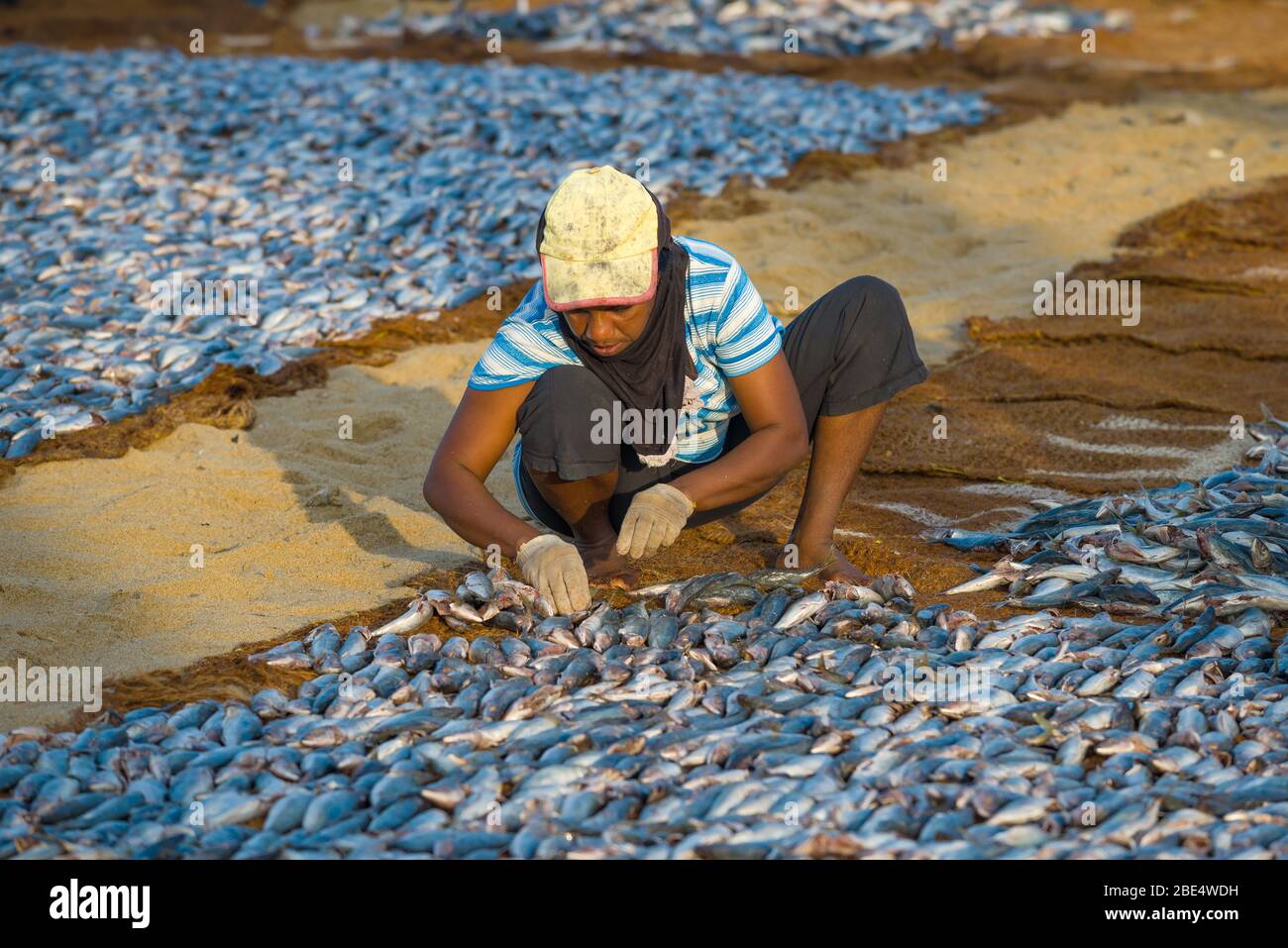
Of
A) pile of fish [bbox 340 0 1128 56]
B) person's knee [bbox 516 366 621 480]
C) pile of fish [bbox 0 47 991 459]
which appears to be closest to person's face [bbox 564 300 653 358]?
person's knee [bbox 516 366 621 480]

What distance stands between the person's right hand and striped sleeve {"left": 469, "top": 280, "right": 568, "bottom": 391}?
426 mm

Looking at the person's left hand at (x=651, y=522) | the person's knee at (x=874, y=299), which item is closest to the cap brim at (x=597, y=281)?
the person's left hand at (x=651, y=522)

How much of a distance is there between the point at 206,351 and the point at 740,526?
257 cm

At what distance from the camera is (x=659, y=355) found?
3.50 metres

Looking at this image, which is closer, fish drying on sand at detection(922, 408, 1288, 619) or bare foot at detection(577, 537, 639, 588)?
fish drying on sand at detection(922, 408, 1288, 619)

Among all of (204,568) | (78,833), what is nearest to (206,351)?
(204,568)

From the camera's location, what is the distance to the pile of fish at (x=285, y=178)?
19.1ft

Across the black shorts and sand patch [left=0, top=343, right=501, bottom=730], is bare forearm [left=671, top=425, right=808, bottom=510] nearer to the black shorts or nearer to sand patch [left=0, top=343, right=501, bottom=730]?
the black shorts

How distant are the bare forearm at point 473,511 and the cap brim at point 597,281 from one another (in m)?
0.56

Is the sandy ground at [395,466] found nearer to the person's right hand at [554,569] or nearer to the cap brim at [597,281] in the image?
the person's right hand at [554,569]

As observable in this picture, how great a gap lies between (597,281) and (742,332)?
49 centimetres

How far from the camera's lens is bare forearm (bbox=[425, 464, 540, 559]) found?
3.49m

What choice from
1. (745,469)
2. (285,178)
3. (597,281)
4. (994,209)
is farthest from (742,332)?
(285,178)

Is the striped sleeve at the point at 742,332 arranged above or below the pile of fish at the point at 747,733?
above
